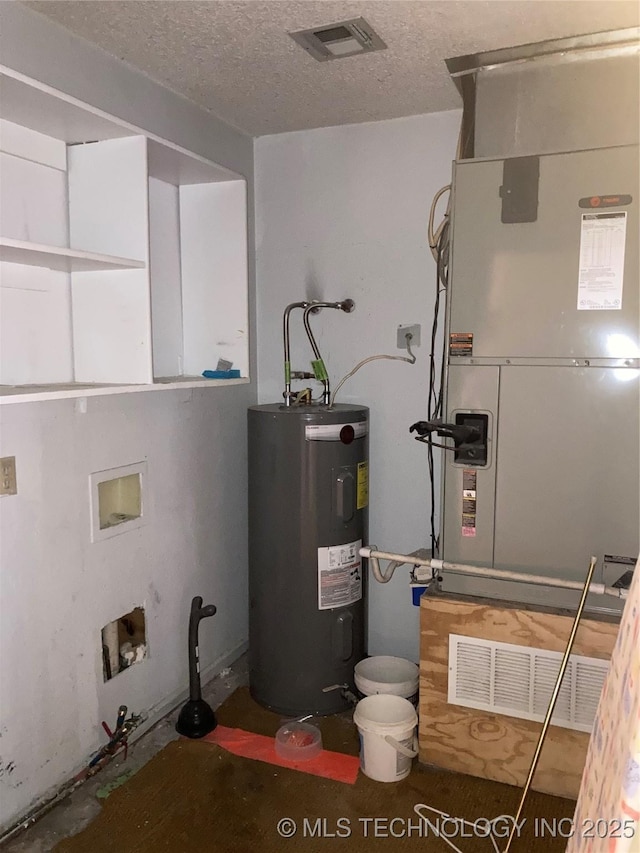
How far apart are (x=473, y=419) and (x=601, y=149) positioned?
83 centimetres

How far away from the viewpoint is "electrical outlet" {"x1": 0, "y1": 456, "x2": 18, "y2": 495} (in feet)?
5.66

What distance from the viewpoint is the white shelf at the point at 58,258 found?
1469 mm

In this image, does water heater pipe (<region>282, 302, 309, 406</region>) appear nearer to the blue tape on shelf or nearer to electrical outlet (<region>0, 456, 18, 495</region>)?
the blue tape on shelf

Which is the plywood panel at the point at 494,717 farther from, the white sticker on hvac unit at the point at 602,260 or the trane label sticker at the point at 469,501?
the white sticker on hvac unit at the point at 602,260

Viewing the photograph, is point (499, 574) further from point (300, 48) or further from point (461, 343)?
point (300, 48)

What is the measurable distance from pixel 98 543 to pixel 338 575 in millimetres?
872

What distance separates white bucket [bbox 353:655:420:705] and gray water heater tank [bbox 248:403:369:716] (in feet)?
0.27

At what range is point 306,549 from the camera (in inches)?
93.4

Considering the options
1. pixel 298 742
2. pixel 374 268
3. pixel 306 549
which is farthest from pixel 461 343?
pixel 298 742

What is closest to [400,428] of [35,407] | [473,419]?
[473,419]

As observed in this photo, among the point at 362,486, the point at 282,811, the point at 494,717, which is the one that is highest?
the point at 362,486

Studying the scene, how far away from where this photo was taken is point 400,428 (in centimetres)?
267

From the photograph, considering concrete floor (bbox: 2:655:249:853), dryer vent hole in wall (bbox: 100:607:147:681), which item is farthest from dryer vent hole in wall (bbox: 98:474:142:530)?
concrete floor (bbox: 2:655:249:853)

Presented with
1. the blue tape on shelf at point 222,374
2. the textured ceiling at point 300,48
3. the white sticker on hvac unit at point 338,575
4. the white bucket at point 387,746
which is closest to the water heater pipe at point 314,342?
the blue tape on shelf at point 222,374
